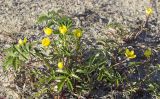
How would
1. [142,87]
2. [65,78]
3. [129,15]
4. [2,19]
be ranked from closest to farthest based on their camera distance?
[65,78] → [142,87] → [2,19] → [129,15]

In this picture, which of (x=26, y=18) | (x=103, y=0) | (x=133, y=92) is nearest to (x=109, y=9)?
(x=103, y=0)

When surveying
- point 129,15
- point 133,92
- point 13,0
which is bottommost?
point 133,92

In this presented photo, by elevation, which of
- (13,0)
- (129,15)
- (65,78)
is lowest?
(65,78)

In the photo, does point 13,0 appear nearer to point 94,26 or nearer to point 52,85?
point 94,26

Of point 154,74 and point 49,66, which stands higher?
point 49,66

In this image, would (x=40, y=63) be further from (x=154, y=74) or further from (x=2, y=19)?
(x=154, y=74)

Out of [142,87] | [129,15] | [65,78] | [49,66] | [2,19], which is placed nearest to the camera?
[65,78]

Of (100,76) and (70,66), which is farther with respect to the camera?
(70,66)

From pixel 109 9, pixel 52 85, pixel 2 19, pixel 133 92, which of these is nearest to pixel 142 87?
pixel 133 92

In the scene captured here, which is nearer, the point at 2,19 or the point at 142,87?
the point at 142,87
